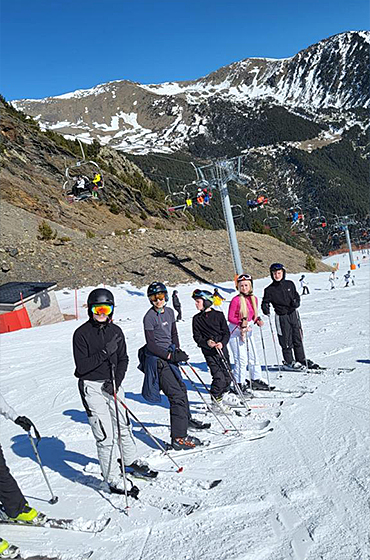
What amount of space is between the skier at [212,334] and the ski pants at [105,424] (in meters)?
2.17

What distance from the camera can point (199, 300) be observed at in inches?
247

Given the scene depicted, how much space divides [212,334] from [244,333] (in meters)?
1.01

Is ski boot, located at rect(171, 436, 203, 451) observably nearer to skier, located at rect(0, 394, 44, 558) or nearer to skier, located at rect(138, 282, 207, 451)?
skier, located at rect(138, 282, 207, 451)

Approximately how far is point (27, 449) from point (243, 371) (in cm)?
346

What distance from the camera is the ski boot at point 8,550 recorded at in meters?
3.42

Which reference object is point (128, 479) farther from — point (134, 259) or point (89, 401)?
point (134, 259)

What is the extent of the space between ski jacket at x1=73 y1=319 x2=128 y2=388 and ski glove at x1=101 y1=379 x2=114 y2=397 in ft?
0.15

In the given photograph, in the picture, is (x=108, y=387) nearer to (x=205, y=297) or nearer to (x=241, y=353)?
(x=205, y=297)

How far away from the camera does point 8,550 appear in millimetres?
3451

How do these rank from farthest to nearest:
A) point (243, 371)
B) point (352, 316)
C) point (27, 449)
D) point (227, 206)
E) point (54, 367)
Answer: point (227, 206)
point (352, 316)
point (54, 367)
point (243, 371)
point (27, 449)

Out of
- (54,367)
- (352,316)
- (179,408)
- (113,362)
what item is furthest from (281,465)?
(352,316)

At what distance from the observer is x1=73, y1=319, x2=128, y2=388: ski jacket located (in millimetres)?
4328

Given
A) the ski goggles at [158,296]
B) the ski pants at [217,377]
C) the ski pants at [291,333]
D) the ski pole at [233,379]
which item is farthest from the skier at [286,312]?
the ski goggles at [158,296]

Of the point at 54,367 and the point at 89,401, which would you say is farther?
the point at 54,367
